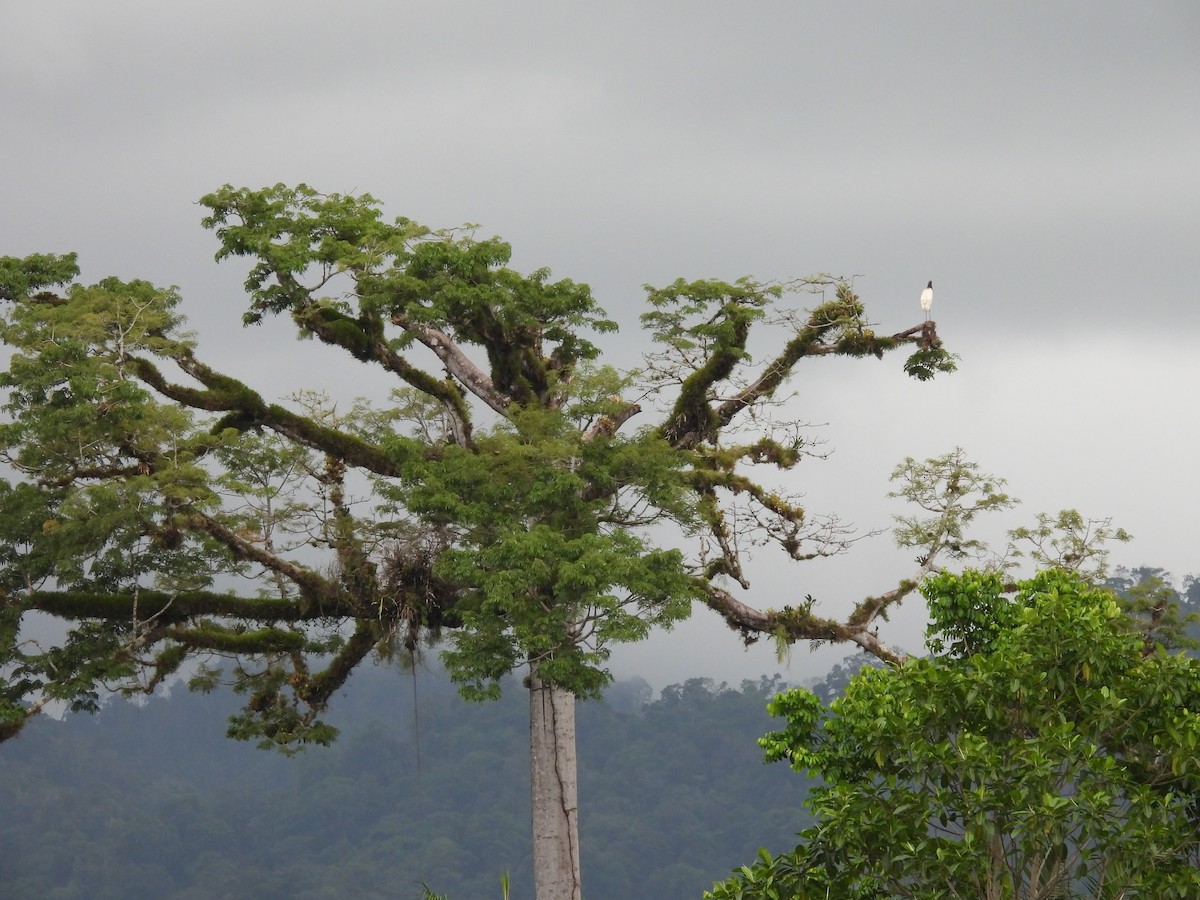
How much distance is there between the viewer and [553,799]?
17375mm

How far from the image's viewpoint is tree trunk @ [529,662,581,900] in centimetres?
1716

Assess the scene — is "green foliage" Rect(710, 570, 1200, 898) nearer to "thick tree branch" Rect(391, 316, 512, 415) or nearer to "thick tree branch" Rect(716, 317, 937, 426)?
"thick tree branch" Rect(716, 317, 937, 426)

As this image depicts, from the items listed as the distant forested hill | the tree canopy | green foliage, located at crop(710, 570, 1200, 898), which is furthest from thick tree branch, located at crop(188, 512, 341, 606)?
the distant forested hill

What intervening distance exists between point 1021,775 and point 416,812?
217ft

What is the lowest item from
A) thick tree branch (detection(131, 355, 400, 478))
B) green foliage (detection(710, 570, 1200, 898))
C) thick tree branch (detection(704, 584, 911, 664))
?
green foliage (detection(710, 570, 1200, 898))

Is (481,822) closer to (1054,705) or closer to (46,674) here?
(46,674)

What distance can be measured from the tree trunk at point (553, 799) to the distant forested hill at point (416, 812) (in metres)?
51.6

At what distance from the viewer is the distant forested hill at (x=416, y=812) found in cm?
6975

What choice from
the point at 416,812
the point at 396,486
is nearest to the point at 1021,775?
the point at 396,486

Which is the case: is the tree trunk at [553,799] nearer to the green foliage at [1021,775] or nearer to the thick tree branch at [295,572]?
the thick tree branch at [295,572]

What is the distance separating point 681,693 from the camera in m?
77.2

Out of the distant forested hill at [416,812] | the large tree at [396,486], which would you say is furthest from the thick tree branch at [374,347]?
the distant forested hill at [416,812]

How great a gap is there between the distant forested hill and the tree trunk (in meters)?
51.6

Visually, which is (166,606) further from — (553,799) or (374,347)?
(553,799)
